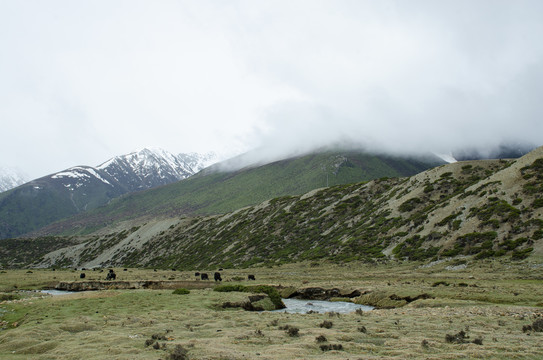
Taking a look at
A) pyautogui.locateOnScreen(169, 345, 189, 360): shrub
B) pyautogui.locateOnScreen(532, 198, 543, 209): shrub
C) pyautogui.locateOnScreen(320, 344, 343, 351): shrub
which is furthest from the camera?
pyautogui.locateOnScreen(532, 198, 543, 209): shrub

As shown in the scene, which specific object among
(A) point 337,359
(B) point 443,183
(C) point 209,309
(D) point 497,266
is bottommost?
(D) point 497,266

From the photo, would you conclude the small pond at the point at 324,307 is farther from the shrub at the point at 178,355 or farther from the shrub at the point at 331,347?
the shrub at the point at 178,355

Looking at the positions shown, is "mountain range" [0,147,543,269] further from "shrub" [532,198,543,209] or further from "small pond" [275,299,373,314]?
"small pond" [275,299,373,314]

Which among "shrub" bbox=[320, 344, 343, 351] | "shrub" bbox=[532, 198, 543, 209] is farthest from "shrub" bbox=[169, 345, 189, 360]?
"shrub" bbox=[532, 198, 543, 209]

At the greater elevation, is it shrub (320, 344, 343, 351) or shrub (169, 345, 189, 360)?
shrub (169, 345, 189, 360)

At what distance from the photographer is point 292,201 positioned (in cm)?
14325

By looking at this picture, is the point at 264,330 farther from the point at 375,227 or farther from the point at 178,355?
the point at 375,227

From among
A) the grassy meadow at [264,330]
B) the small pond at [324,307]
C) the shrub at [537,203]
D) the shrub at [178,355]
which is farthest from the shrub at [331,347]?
the shrub at [537,203]

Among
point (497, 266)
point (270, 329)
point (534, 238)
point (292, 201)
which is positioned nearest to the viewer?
point (270, 329)

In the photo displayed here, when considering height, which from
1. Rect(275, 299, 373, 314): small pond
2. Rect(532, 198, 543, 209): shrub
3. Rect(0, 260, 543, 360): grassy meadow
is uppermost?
Rect(532, 198, 543, 209): shrub

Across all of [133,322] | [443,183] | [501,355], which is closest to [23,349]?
[133,322]

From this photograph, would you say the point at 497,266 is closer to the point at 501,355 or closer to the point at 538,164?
the point at 538,164

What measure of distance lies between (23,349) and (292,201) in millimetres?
129344

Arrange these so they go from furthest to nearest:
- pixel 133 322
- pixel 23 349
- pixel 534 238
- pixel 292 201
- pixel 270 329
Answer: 1. pixel 292 201
2. pixel 534 238
3. pixel 133 322
4. pixel 270 329
5. pixel 23 349
